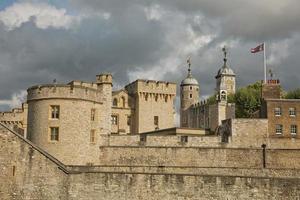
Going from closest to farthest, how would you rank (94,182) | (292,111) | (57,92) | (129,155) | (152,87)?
(94,182)
(57,92)
(129,155)
(292,111)
(152,87)

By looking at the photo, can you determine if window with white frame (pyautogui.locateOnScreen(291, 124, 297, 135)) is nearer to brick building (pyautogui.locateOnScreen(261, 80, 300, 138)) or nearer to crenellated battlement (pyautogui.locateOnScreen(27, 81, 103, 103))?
brick building (pyautogui.locateOnScreen(261, 80, 300, 138))

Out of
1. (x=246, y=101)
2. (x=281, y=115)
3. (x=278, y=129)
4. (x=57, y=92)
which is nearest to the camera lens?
(x=57, y=92)

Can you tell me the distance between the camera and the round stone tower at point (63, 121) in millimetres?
27672

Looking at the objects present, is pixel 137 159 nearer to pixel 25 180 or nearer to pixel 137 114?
pixel 25 180

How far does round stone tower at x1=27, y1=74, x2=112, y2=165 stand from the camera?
90.8ft

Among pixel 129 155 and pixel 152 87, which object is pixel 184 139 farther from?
pixel 152 87

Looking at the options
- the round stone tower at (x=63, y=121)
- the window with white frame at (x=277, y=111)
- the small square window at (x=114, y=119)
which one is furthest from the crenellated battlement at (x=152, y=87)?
the round stone tower at (x=63, y=121)

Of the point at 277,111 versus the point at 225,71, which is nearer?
the point at 277,111

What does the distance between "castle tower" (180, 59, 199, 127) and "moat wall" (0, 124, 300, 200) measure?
58.6 meters

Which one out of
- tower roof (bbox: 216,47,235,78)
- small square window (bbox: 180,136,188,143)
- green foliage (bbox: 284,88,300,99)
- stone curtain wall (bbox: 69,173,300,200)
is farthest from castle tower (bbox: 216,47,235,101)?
stone curtain wall (bbox: 69,173,300,200)

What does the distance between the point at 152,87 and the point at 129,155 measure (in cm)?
2733

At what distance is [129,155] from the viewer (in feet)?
104

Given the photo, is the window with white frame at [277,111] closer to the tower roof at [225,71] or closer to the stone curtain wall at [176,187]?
the stone curtain wall at [176,187]

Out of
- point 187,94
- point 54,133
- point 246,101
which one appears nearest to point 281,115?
point 54,133
